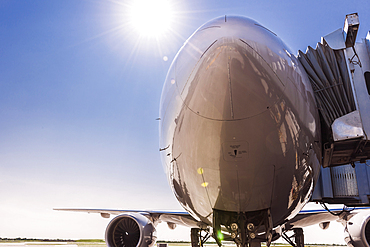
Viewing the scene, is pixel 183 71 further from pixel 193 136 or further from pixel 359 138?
pixel 359 138

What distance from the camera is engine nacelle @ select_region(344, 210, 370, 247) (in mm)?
6281

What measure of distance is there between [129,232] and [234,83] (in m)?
6.70

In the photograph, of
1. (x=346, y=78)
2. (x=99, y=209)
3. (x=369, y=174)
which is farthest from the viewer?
(x=99, y=209)

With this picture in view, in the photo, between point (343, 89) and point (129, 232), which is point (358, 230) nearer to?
point (343, 89)

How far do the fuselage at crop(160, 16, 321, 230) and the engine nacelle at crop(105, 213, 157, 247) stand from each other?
16.3 ft

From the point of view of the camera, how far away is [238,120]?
242 cm

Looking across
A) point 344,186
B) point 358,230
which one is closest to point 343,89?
point 358,230

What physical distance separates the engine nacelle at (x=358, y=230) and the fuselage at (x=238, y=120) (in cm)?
469

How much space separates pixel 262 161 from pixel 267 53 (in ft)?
3.64

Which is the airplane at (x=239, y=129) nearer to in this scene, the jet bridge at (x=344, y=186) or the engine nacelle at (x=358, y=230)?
the engine nacelle at (x=358, y=230)

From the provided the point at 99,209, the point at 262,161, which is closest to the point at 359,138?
the point at 262,161

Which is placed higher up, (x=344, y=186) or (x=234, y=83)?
(x=234, y=83)

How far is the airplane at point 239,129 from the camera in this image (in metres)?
2.44

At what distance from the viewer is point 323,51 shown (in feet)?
16.3
